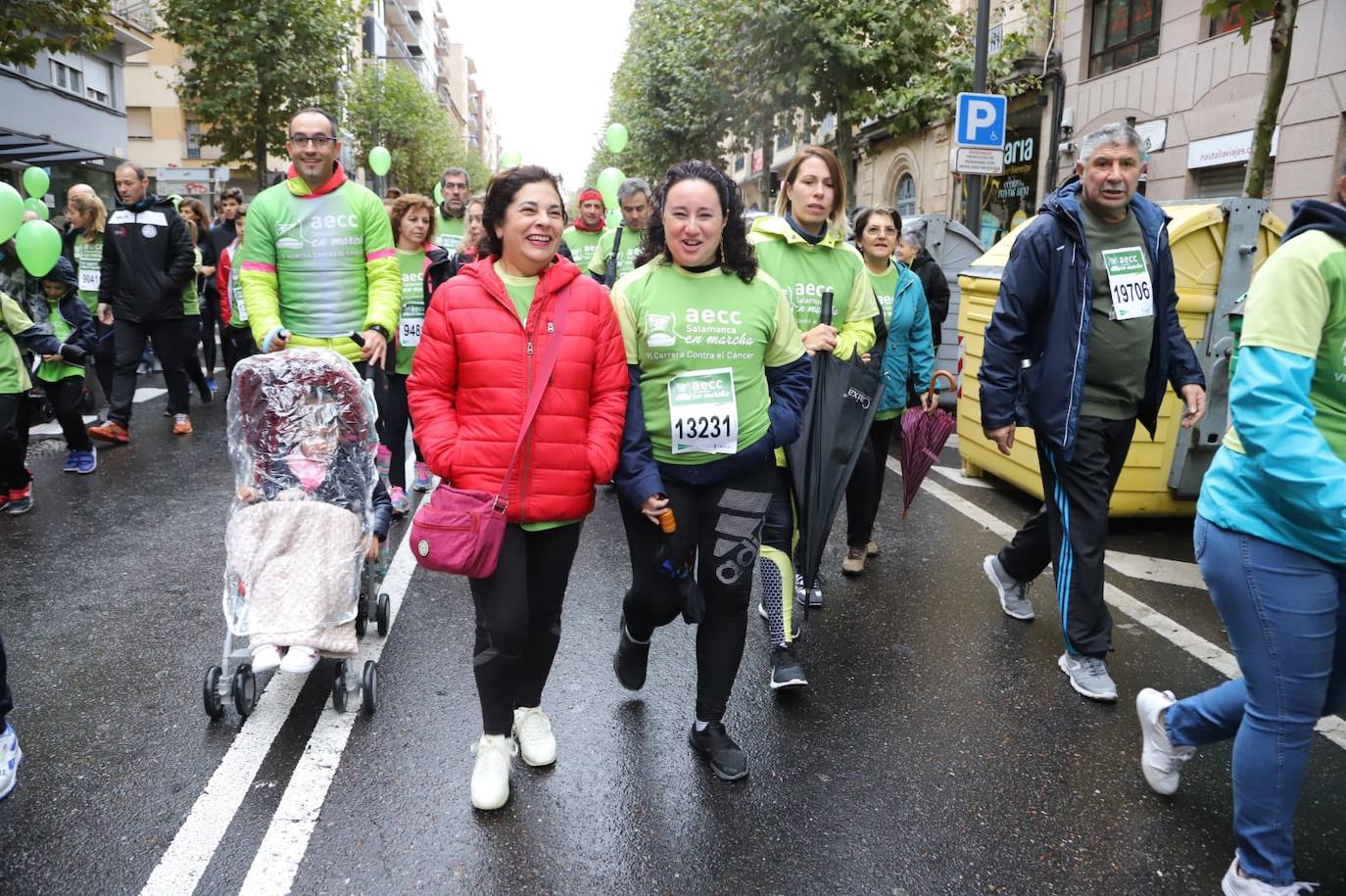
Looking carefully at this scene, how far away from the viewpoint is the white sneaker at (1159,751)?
311 cm

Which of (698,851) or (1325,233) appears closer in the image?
(1325,233)

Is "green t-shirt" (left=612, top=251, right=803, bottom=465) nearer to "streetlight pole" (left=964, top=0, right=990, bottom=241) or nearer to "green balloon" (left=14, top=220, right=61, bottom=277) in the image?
"green balloon" (left=14, top=220, right=61, bottom=277)

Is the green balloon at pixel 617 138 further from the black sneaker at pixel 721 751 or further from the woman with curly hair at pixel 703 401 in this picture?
the black sneaker at pixel 721 751

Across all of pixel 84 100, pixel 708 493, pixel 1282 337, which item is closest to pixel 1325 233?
pixel 1282 337

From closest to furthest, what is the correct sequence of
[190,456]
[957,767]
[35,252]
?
[957,767]
[35,252]
[190,456]

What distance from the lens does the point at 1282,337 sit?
7.91 feet

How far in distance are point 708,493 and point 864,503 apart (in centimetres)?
232

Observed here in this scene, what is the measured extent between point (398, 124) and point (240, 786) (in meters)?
48.6

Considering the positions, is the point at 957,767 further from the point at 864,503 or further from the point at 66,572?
the point at 66,572

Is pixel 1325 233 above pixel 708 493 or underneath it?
above

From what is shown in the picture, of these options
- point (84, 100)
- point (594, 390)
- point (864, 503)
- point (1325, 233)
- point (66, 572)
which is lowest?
point (66, 572)

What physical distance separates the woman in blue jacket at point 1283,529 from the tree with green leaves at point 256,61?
23033 mm

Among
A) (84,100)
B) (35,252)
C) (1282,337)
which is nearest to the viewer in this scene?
(1282,337)

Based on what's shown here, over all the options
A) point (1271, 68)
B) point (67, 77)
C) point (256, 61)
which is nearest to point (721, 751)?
point (1271, 68)
